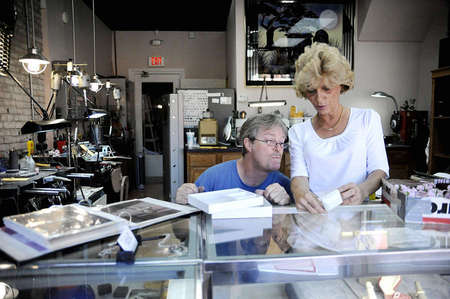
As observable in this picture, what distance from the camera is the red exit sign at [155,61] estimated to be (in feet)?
25.5

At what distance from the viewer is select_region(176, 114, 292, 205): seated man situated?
1808mm

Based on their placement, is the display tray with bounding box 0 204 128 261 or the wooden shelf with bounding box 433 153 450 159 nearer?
the display tray with bounding box 0 204 128 261

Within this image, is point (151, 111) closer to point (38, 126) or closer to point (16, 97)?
point (16, 97)

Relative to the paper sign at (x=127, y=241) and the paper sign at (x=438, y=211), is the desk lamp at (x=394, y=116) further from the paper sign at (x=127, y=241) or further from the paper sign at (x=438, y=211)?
the paper sign at (x=127, y=241)

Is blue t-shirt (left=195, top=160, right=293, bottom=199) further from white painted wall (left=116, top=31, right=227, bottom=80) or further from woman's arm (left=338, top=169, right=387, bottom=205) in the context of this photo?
white painted wall (left=116, top=31, right=227, bottom=80)

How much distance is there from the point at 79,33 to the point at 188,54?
2.74 meters

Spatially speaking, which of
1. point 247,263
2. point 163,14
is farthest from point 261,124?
point 163,14

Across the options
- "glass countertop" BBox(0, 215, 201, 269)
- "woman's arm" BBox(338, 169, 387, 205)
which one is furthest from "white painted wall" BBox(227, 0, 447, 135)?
"glass countertop" BBox(0, 215, 201, 269)

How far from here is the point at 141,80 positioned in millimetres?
7840

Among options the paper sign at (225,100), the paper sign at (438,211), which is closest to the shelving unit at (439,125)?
the paper sign at (225,100)

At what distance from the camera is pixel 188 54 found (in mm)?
7855

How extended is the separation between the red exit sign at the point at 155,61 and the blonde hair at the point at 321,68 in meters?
6.70

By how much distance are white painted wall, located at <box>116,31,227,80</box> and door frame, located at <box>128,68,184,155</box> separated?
0.12 metres

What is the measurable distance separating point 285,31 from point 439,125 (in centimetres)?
260
